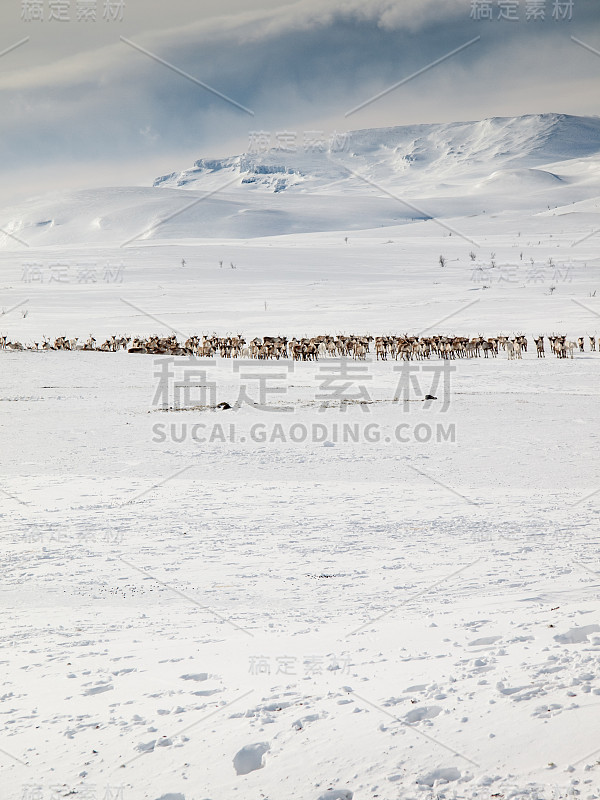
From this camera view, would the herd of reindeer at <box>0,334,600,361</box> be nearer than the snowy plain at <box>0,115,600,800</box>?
No

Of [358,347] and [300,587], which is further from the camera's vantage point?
[358,347]

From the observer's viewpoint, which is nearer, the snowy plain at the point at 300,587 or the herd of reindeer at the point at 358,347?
the snowy plain at the point at 300,587

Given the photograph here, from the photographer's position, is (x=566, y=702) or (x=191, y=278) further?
(x=191, y=278)

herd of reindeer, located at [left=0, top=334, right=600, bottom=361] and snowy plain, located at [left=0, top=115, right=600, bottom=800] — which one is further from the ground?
herd of reindeer, located at [left=0, top=334, right=600, bottom=361]

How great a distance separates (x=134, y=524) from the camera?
8.52 m

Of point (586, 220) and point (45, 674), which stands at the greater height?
point (586, 220)

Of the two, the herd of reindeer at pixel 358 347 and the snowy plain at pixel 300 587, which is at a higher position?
the herd of reindeer at pixel 358 347

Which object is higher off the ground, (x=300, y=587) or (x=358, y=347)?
(x=358, y=347)

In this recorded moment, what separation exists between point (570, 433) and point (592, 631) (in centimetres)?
914

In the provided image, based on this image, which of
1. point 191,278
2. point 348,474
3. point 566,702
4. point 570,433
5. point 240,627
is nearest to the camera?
point 566,702

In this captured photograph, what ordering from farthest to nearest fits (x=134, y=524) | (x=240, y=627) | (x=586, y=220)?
(x=586, y=220) → (x=134, y=524) → (x=240, y=627)

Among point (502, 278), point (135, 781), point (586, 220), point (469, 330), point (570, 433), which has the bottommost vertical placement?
point (135, 781)

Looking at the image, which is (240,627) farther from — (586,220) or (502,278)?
(586,220)

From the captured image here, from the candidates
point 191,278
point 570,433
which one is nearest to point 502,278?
point 191,278
